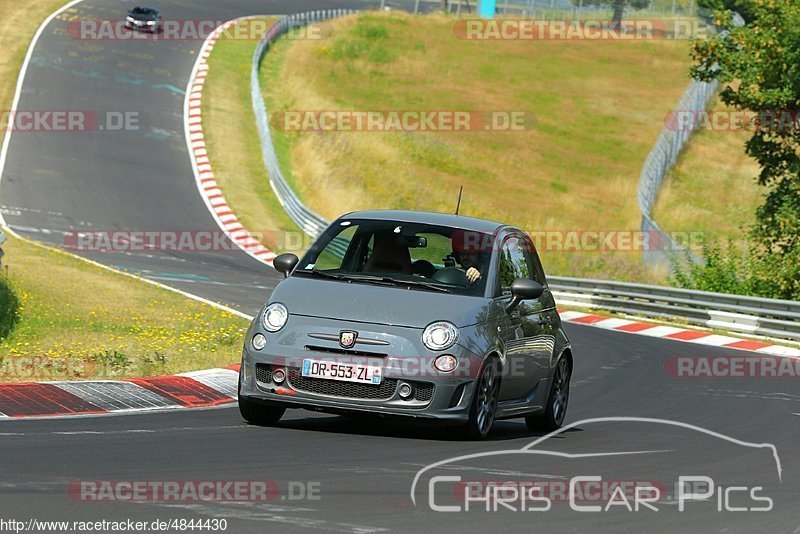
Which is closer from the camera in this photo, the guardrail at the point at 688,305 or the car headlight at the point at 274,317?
the car headlight at the point at 274,317

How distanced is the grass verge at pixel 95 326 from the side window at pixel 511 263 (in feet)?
13.9

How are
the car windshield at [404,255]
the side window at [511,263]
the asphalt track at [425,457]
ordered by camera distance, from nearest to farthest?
the asphalt track at [425,457]
the car windshield at [404,255]
the side window at [511,263]

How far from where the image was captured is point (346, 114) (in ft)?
184

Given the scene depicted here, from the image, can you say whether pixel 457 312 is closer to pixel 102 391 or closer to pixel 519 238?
pixel 519 238

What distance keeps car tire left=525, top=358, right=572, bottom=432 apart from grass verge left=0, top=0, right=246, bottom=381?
13.6 feet

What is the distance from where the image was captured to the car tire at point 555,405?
40.5ft

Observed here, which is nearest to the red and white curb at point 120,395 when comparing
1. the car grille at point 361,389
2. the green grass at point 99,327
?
the green grass at point 99,327

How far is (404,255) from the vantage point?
11.4m

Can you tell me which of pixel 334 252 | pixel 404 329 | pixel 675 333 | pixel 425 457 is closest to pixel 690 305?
pixel 675 333

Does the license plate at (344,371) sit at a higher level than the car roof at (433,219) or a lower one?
lower

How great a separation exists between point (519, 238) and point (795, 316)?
547 inches

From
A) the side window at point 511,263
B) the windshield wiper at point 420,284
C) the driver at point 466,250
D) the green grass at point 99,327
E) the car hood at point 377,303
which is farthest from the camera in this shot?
the green grass at point 99,327

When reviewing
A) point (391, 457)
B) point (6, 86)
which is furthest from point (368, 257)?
point (6, 86)

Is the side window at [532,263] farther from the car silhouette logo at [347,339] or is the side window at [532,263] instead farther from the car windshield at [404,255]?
the car silhouette logo at [347,339]
